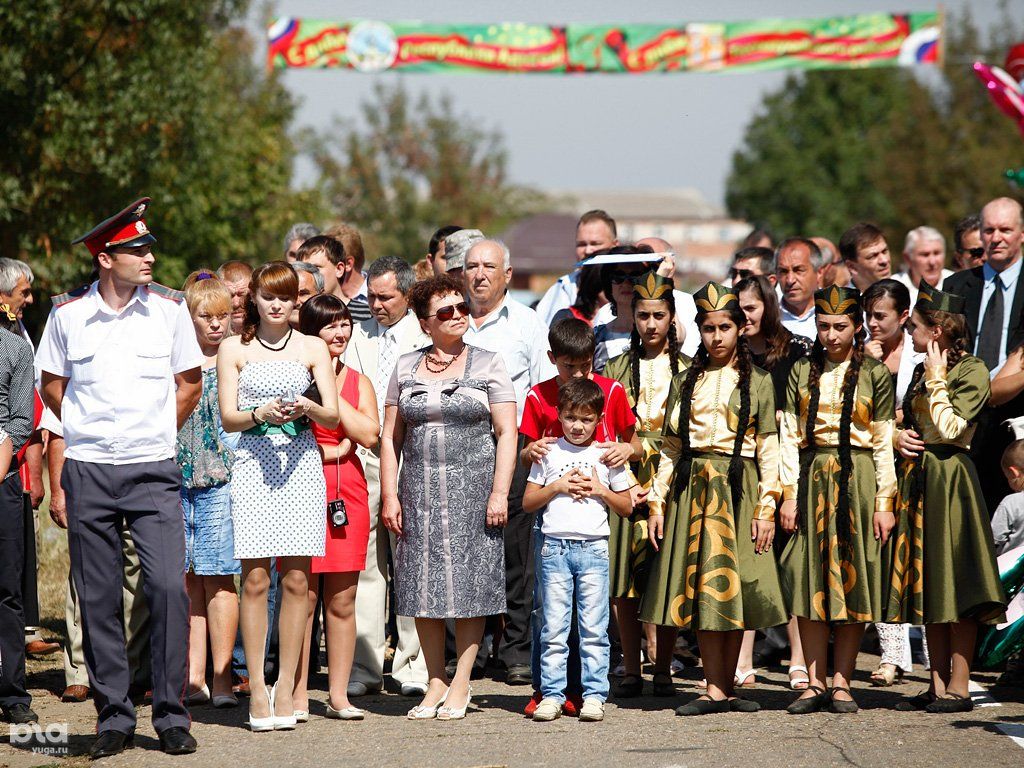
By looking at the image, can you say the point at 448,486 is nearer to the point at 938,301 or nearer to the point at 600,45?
the point at 938,301

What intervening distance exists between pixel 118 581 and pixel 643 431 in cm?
287

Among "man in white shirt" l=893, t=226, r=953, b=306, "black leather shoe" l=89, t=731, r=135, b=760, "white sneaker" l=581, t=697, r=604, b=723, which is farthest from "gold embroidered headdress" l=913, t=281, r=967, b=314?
"black leather shoe" l=89, t=731, r=135, b=760

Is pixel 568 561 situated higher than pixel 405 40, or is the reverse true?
pixel 405 40

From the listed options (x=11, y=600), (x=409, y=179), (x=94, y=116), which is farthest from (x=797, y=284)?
(x=409, y=179)

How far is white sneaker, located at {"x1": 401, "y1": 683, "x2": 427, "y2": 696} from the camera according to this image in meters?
7.89

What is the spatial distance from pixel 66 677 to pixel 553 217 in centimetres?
6670

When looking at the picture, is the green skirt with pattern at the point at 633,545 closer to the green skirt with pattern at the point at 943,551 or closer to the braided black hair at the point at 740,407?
the braided black hair at the point at 740,407

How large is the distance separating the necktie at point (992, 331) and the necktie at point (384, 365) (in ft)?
12.1

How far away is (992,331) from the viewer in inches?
352

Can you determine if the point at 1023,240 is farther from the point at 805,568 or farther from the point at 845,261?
the point at 805,568

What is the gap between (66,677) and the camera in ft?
25.8

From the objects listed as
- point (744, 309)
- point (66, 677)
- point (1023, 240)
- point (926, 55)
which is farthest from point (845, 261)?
point (926, 55)

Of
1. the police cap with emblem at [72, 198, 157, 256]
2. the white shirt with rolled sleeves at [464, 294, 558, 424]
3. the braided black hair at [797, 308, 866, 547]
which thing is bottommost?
the braided black hair at [797, 308, 866, 547]

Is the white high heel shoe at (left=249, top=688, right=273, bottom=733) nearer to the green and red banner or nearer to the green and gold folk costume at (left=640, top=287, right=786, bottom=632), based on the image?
the green and gold folk costume at (left=640, top=287, right=786, bottom=632)
